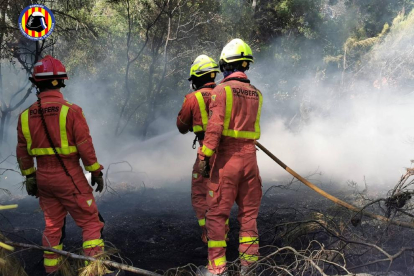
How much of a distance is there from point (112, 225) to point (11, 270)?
6.46ft

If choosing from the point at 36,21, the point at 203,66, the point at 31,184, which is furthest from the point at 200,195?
the point at 36,21

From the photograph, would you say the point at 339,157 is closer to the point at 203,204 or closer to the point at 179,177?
the point at 179,177

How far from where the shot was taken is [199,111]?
4473mm

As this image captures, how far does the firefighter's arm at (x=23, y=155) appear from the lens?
11.8ft

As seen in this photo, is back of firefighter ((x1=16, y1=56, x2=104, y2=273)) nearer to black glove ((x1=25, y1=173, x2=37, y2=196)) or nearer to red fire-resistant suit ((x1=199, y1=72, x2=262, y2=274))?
black glove ((x1=25, y1=173, x2=37, y2=196))

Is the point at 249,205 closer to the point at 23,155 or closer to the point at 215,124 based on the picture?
the point at 215,124

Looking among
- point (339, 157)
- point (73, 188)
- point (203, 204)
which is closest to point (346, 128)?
point (339, 157)

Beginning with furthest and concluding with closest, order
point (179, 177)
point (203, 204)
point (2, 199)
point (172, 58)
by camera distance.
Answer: point (172, 58) < point (179, 177) < point (2, 199) < point (203, 204)

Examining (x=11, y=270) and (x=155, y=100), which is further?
(x=155, y=100)

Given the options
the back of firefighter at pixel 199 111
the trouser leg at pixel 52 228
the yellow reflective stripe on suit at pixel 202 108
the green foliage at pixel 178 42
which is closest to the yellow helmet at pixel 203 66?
the back of firefighter at pixel 199 111

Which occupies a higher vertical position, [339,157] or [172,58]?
[172,58]

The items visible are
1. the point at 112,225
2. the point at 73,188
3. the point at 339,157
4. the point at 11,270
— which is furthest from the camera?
the point at 339,157

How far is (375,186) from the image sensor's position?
720 centimetres

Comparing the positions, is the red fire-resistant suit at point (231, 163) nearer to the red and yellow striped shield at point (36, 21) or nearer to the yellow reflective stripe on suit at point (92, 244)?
the yellow reflective stripe on suit at point (92, 244)
